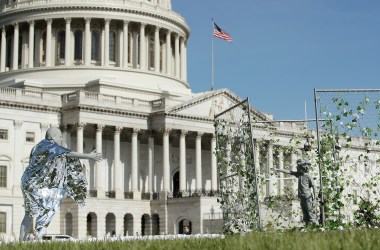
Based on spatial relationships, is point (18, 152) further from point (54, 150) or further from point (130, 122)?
point (54, 150)

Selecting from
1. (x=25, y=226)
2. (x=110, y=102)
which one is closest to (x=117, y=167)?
(x=110, y=102)

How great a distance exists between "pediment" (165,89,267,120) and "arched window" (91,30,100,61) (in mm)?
16603

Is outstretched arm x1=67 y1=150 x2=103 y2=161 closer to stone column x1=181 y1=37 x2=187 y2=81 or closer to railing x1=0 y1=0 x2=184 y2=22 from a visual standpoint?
railing x1=0 y1=0 x2=184 y2=22

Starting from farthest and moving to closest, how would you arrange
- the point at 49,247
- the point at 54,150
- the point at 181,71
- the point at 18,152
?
the point at 181,71
the point at 18,152
the point at 54,150
the point at 49,247

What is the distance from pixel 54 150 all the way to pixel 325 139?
12.5 meters

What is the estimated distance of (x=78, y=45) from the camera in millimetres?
96562

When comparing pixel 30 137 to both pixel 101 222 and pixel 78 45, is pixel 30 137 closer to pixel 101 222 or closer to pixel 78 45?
pixel 101 222

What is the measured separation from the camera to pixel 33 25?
9575 centimetres

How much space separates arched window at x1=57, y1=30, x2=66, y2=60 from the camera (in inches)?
3768

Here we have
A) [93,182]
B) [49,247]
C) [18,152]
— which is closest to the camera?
[49,247]

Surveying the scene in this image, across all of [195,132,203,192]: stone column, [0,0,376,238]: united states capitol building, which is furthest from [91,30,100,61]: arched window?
[195,132,203,192]: stone column

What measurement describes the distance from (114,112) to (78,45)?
19.8m

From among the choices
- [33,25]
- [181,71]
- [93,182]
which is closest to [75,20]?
[33,25]

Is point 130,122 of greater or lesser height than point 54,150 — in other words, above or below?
above
